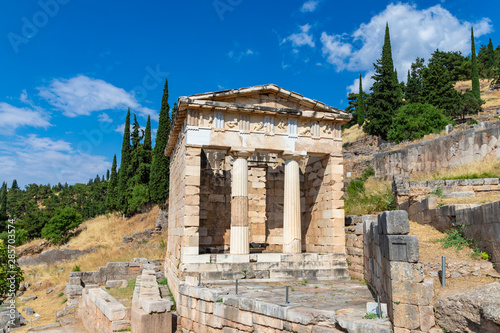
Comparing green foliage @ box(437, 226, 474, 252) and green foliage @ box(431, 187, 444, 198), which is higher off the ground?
green foliage @ box(431, 187, 444, 198)

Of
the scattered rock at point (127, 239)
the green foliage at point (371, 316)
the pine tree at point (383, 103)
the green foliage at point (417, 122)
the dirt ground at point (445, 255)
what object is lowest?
the green foliage at point (371, 316)

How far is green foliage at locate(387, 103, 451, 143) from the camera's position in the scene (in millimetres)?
31109

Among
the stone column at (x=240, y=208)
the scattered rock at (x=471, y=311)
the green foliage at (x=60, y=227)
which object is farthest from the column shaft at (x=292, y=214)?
the green foliage at (x=60, y=227)

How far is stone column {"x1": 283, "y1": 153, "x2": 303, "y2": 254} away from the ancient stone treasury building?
0.12ft

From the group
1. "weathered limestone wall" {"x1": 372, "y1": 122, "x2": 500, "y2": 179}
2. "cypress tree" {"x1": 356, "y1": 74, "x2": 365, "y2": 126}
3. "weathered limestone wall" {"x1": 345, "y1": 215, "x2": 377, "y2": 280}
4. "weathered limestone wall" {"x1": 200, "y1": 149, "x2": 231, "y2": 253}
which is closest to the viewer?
"weathered limestone wall" {"x1": 345, "y1": 215, "x2": 377, "y2": 280}

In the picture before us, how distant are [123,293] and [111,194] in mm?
30134

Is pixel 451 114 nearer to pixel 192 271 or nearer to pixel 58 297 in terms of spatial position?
pixel 192 271

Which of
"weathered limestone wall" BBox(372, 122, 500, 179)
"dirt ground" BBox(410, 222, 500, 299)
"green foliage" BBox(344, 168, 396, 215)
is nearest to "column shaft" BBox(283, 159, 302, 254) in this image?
"dirt ground" BBox(410, 222, 500, 299)

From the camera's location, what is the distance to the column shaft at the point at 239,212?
12820mm

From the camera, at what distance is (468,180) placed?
15.1 m

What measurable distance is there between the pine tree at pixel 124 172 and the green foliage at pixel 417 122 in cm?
2701

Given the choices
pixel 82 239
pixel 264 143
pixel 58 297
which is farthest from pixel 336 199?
pixel 82 239

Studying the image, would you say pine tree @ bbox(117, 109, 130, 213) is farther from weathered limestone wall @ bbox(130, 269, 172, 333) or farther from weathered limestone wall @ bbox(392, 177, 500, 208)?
weathered limestone wall @ bbox(130, 269, 172, 333)

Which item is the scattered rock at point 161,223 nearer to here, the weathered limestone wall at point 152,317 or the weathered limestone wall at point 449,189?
the weathered limestone wall at point 449,189
